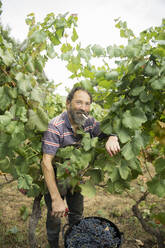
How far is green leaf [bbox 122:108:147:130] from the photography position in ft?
3.82

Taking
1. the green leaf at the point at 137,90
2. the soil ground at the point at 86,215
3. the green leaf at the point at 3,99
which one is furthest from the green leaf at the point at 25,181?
the soil ground at the point at 86,215

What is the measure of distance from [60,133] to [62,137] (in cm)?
5

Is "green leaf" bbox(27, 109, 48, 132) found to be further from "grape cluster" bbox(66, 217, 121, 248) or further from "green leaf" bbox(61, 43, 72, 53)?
"grape cluster" bbox(66, 217, 121, 248)

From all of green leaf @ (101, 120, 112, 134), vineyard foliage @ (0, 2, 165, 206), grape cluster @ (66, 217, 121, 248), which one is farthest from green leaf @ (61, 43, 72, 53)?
grape cluster @ (66, 217, 121, 248)

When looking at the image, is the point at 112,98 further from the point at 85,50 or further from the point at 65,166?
the point at 65,166

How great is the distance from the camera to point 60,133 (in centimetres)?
181

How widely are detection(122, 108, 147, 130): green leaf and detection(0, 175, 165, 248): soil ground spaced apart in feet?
5.54

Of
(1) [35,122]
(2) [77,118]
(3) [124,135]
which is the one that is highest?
(2) [77,118]

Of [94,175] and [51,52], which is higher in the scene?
[51,52]

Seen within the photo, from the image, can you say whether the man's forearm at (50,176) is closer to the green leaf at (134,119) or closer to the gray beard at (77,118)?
the gray beard at (77,118)

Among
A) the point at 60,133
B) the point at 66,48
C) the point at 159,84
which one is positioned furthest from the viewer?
the point at 60,133

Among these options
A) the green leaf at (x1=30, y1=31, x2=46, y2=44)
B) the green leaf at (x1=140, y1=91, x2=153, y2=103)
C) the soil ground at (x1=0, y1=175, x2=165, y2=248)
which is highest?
the green leaf at (x1=30, y1=31, x2=46, y2=44)

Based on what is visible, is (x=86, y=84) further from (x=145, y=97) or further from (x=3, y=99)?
(x=3, y=99)

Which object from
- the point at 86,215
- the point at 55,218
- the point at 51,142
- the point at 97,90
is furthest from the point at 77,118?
the point at 86,215
